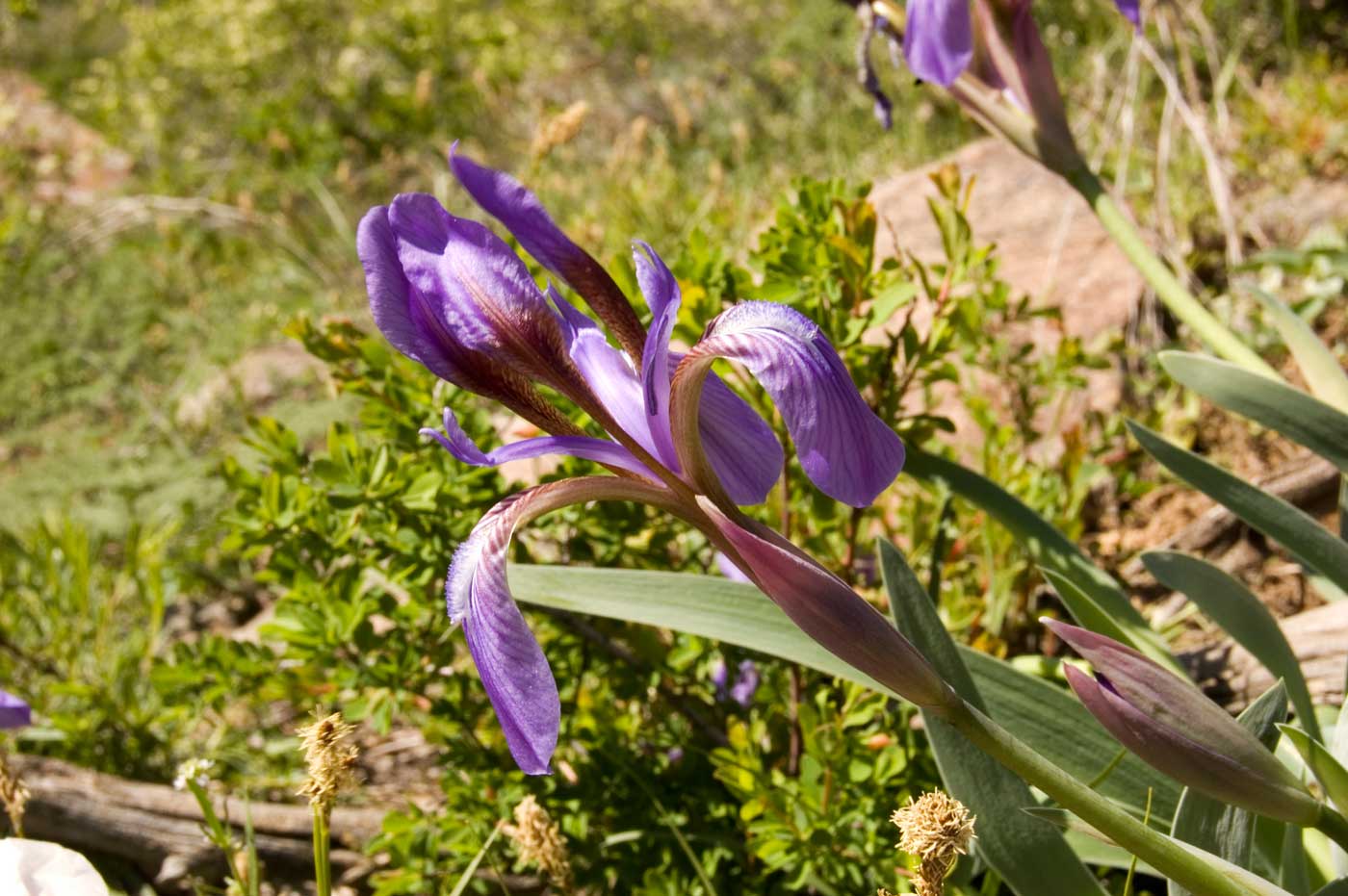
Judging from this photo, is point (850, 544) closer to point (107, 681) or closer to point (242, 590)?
point (107, 681)

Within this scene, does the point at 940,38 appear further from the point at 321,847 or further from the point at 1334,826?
the point at 321,847

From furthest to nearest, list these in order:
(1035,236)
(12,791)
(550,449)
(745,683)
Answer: (1035,236) → (745,683) → (12,791) → (550,449)

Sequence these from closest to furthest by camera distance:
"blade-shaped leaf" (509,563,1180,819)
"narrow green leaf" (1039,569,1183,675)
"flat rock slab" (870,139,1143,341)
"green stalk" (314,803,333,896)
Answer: "green stalk" (314,803,333,896), "blade-shaped leaf" (509,563,1180,819), "narrow green leaf" (1039,569,1183,675), "flat rock slab" (870,139,1143,341)

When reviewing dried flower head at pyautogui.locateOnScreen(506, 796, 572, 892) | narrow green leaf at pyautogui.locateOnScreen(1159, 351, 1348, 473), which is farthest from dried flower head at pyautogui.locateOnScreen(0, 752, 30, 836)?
narrow green leaf at pyautogui.locateOnScreen(1159, 351, 1348, 473)

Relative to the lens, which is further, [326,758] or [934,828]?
[326,758]

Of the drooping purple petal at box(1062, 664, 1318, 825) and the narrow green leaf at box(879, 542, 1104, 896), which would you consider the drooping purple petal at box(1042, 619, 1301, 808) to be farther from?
the narrow green leaf at box(879, 542, 1104, 896)

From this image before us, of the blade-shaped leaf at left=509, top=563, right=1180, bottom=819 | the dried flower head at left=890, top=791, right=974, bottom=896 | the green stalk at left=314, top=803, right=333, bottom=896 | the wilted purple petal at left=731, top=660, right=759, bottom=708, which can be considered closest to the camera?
the dried flower head at left=890, top=791, right=974, bottom=896

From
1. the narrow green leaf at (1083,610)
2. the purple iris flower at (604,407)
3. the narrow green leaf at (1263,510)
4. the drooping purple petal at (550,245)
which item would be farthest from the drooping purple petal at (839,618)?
the narrow green leaf at (1263,510)

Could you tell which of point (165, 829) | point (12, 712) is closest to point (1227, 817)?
point (12, 712)
